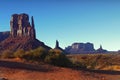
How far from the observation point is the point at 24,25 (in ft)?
488

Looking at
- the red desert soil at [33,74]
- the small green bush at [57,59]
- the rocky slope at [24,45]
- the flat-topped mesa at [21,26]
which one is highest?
the flat-topped mesa at [21,26]

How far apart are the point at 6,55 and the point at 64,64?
811 cm

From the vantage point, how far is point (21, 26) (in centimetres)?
14988

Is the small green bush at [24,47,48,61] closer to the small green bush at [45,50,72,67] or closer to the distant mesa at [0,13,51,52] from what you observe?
the small green bush at [45,50,72,67]

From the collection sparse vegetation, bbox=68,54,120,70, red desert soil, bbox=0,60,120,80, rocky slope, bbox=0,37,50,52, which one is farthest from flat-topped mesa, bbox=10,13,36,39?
red desert soil, bbox=0,60,120,80

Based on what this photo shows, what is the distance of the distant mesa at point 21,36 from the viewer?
372 ft

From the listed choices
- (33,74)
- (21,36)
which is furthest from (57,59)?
(21,36)

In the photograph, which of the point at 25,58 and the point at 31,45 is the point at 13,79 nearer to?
the point at 25,58

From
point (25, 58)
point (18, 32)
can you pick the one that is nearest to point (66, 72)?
point (25, 58)

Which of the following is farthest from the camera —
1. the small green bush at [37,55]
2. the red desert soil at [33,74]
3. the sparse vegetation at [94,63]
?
the sparse vegetation at [94,63]

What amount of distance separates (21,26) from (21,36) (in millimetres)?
13006

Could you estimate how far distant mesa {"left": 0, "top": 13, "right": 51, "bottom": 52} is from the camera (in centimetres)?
11338

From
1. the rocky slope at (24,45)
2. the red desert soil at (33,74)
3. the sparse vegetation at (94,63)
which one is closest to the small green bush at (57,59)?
the sparse vegetation at (94,63)

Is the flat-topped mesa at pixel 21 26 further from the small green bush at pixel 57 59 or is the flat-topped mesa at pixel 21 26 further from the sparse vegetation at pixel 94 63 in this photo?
the small green bush at pixel 57 59
